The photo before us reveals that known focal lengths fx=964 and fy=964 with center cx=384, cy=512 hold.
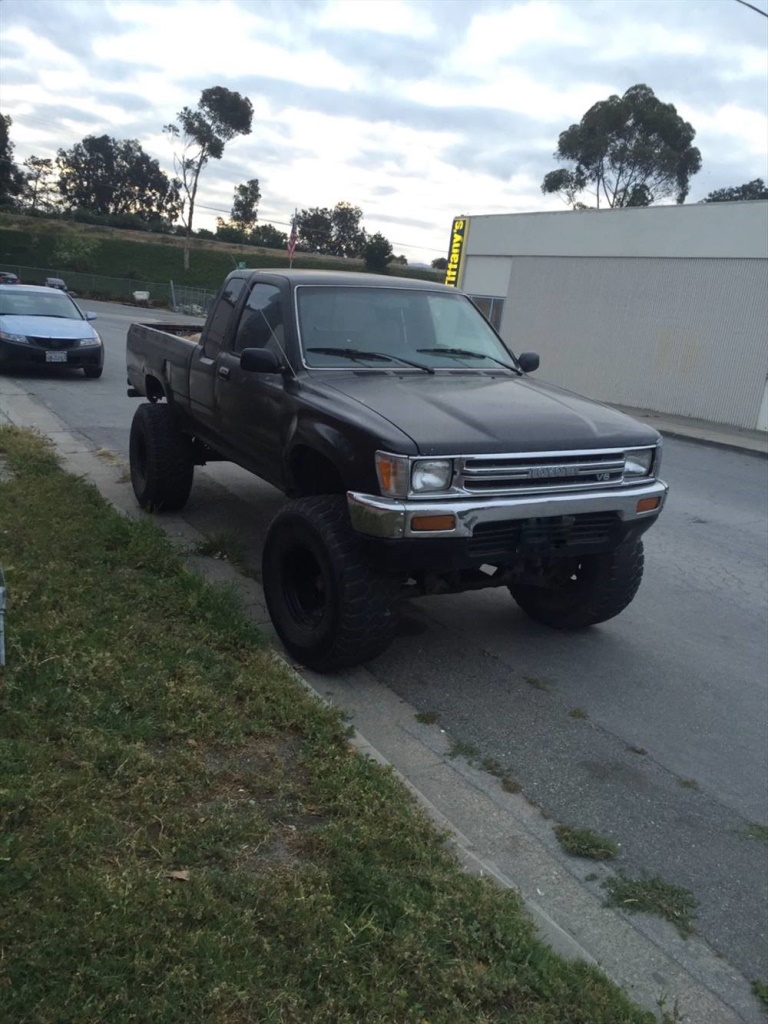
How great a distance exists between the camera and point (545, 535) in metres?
4.65

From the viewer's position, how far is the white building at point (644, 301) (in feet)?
73.4

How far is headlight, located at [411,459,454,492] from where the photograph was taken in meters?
4.30

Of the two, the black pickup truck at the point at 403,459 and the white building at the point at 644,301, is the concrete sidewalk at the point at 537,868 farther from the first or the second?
the white building at the point at 644,301

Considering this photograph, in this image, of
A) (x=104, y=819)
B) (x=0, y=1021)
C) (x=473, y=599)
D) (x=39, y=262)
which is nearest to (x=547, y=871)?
(x=104, y=819)

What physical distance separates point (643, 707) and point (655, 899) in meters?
1.71

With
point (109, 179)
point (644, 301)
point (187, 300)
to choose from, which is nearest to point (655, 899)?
point (644, 301)

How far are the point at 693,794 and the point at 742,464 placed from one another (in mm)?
13331

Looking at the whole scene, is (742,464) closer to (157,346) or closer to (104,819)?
(157,346)

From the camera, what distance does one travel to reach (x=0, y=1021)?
2316 millimetres

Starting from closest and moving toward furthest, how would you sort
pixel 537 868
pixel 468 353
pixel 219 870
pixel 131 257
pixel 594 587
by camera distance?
pixel 219 870, pixel 537 868, pixel 594 587, pixel 468 353, pixel 131 257

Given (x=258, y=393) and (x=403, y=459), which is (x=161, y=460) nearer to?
(x=258, y=393)

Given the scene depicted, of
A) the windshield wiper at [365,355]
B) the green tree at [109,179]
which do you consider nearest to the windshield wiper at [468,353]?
the windshield wiper at [365,355]

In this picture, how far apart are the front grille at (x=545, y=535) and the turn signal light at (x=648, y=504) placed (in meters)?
0.16

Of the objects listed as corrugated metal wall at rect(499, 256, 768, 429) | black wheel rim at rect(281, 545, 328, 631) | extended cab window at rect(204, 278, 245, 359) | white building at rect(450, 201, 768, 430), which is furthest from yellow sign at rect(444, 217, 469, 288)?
black wheel rim at rect(281, 545, 328, 631)
